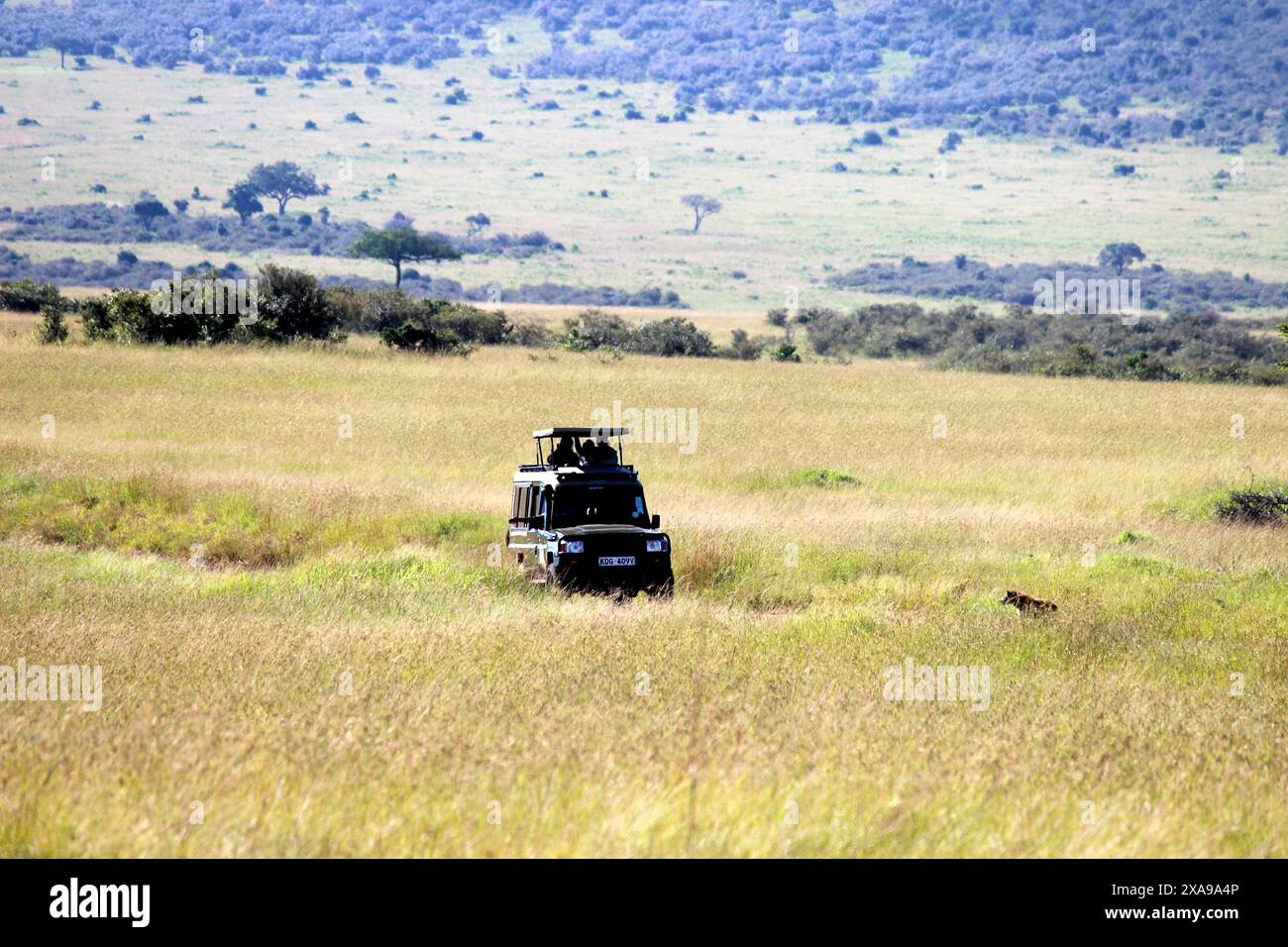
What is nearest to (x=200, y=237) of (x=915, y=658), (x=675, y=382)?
(x=675, y=382)

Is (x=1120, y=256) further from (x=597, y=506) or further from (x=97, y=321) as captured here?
(x=597, y=506)

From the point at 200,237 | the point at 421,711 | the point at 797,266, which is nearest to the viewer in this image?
the point at 421,711

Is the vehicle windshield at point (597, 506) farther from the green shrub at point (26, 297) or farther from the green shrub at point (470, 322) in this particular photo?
the green shrub at point (26, 297)

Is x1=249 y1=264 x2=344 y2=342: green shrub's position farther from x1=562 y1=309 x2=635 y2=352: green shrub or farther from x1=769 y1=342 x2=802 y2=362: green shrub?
x1=769 y1=342 x2=802 y2=362: green shrub

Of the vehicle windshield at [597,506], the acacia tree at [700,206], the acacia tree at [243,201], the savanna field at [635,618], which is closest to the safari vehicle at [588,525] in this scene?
the vehicle windshield at [597,506]

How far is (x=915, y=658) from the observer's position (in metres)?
11.6

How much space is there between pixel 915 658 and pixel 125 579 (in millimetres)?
8773

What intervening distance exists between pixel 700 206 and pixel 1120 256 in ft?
202

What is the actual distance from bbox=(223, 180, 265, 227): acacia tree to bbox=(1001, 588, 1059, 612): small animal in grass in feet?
500

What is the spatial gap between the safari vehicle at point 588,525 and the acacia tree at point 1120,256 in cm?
13949

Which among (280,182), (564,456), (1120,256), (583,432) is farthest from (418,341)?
(280,182)

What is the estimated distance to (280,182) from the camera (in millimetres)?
170375

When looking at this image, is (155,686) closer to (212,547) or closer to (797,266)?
(212,547)

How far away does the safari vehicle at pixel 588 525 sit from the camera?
1441 cm
